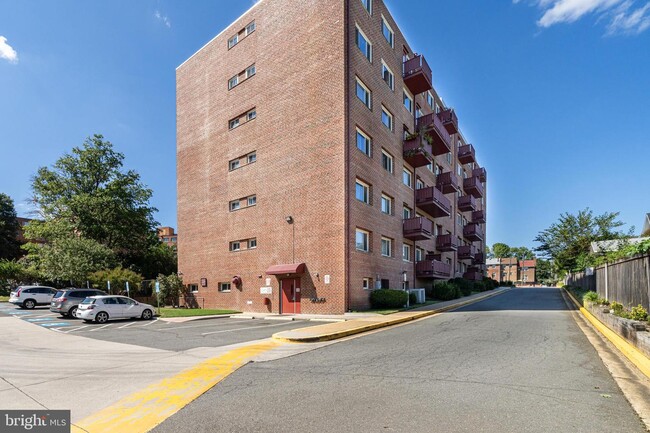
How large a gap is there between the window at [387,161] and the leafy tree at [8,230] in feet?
217

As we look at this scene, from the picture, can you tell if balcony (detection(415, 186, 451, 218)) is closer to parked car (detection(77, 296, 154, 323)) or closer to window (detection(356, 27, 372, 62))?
window (detection(356, 27, 372, 62))

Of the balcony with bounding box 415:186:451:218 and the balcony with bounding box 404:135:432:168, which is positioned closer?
the balcony with bounding box 404:135:432:168

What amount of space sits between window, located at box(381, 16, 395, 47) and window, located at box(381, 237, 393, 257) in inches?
595

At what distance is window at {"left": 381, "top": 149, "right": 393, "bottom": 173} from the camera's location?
90.2ft

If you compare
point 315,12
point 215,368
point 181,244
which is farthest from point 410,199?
point 215,368

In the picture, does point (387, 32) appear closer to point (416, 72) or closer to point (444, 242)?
point (416, 72)

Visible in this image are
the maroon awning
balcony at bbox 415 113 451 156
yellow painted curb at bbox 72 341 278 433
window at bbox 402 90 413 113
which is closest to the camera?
yellow painted curb at bbox 72 341 278 433

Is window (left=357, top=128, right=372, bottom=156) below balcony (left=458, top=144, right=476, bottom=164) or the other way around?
below

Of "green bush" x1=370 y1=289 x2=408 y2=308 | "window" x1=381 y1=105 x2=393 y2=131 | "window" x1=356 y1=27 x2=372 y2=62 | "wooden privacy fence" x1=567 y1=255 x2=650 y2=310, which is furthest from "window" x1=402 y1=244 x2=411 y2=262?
"wooden privacy fence" x1=567 y1=255 x2=650 y2=310

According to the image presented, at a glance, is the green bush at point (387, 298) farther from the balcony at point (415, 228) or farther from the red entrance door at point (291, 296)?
the balcony at point (415, 228)

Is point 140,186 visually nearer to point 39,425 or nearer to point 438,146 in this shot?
point 438,146

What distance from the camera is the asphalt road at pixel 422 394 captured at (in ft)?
16.1

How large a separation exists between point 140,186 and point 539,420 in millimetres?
50391

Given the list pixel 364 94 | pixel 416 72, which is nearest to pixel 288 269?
pixel 364 94
